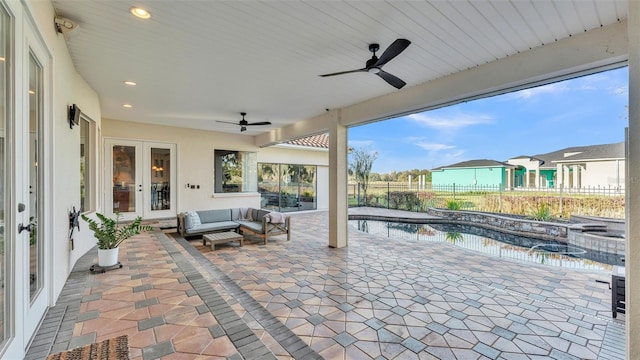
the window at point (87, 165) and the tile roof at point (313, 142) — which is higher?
the tile roof at point (313, 142)

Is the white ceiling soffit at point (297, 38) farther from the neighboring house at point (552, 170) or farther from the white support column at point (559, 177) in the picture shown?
the white support column at point (559, 177)

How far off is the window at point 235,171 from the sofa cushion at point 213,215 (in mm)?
2299

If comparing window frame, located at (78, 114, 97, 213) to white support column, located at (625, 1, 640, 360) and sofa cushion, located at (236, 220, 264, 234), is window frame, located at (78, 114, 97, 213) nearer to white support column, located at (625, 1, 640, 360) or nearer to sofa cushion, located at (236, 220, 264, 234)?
sofa cushion, located at (236, 220, 264, 234)

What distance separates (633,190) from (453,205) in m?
7.64

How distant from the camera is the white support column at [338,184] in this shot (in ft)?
18.7

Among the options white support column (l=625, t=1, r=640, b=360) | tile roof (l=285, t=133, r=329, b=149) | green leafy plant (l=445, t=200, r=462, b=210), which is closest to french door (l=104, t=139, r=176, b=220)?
tile roof (l=285, t=133, r=329, b=149)

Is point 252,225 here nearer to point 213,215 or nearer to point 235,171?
point 213,215

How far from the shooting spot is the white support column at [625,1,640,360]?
1.13 meters

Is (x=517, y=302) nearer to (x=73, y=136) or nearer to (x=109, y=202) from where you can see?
(x=73, y=136)

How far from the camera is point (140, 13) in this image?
2.43m

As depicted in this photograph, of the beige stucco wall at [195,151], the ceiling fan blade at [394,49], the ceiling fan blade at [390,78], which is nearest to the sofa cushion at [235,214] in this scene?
the beige stucco wall at [195,151]

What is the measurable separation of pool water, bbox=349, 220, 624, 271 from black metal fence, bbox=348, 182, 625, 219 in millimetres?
770

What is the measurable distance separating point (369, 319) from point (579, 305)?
96.0 inches

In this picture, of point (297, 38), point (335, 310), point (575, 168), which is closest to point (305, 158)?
point (575, 168)
